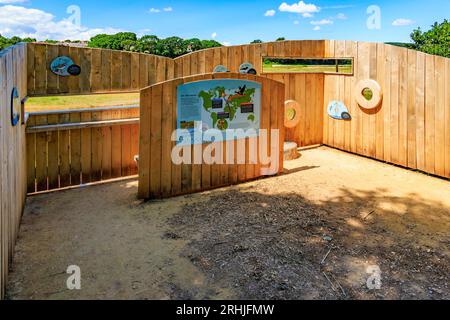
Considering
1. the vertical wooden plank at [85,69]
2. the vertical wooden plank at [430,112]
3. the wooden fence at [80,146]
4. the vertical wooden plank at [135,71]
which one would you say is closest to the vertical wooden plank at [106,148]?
the wooden fence at [80,146]

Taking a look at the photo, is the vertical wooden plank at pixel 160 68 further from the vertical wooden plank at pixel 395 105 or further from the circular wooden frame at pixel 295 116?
the vertical wooden plank at pixel 395 105

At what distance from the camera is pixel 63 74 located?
20.1 feet

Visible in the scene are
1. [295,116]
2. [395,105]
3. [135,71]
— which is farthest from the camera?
[295,116]

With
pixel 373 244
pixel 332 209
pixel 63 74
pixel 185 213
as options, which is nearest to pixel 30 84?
pixel 63 74

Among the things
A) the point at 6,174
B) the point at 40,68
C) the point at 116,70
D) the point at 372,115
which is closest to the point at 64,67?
the point at 40,68

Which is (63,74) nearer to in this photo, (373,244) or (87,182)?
(87,182)

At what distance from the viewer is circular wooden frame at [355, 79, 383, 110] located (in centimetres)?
751

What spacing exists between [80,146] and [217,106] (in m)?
2.11

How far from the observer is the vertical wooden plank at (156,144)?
17.4ft

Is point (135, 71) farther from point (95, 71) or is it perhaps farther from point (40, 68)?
point (40, 68)

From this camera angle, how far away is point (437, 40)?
76.3 ft

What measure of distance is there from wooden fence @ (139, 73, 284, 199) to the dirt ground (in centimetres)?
23

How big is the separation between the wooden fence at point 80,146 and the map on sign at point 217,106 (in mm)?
1185

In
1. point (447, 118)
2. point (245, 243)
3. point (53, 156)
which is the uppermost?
point (447, 118)
